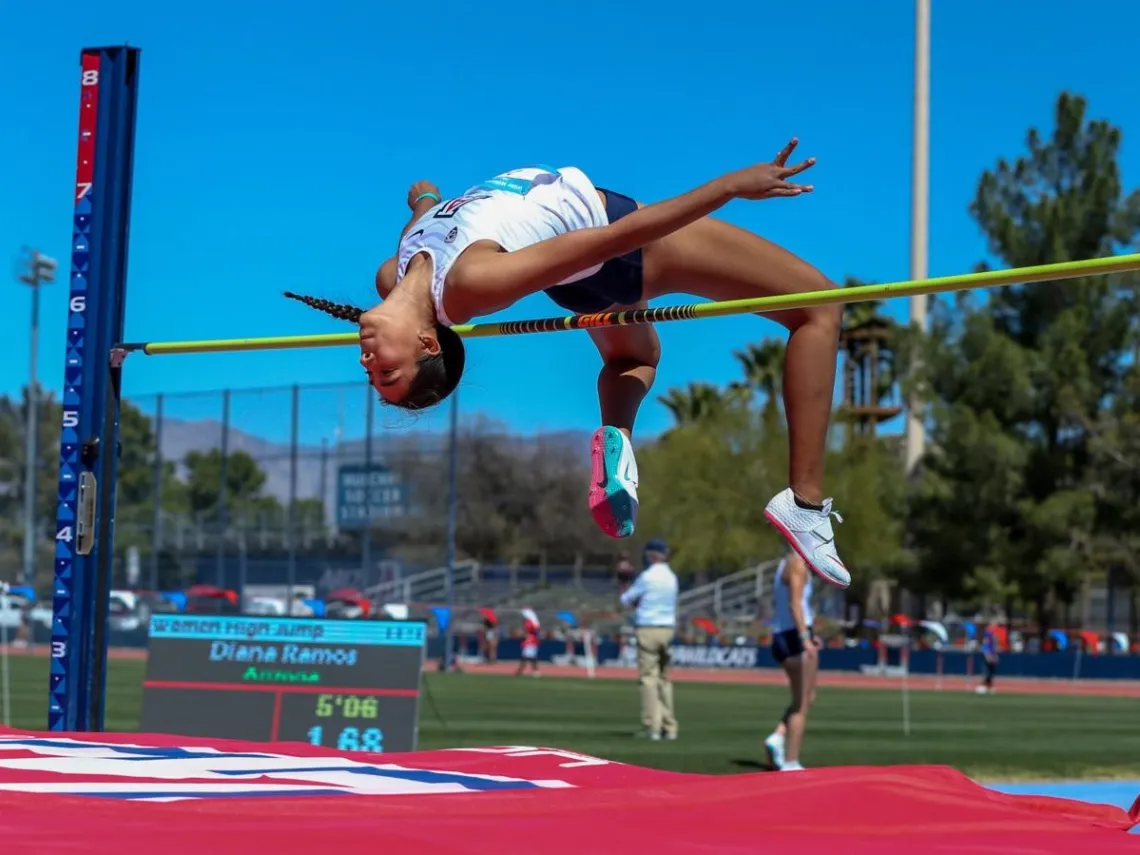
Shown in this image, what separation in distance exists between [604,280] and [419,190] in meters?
1.03

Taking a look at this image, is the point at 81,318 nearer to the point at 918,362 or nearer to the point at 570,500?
the point at 918,362

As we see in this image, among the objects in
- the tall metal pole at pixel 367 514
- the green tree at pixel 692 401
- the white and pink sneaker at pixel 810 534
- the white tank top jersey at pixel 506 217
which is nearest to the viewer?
the white tank top jersey at pixel 506 217

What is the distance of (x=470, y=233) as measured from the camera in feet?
13.5

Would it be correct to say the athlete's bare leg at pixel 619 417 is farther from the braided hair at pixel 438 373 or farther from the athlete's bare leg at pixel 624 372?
the braided hair at pixel 438 373

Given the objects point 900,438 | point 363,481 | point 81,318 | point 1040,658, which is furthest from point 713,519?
point 81,318

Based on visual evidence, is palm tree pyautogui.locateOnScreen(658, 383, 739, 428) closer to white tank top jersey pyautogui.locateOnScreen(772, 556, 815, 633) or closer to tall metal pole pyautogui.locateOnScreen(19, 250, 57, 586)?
tall metal pole pyautogui.locateOnScreen(19, 250, 57, 586)

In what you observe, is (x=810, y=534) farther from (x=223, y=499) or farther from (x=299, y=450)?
(x=223, y=499)

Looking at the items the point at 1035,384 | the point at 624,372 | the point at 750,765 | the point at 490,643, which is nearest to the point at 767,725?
the point at 750,765

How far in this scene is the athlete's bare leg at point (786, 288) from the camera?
4379mm

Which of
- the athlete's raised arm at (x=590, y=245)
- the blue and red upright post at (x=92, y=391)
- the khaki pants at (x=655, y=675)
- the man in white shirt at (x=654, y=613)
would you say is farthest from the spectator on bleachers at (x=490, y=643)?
the athlete's raised arm at (x=590, y=245)

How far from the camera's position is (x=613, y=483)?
4.78 m

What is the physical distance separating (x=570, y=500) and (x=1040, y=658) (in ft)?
88.6

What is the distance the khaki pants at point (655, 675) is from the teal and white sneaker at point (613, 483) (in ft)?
19.5

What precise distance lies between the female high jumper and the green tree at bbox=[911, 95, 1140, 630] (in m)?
28.5
